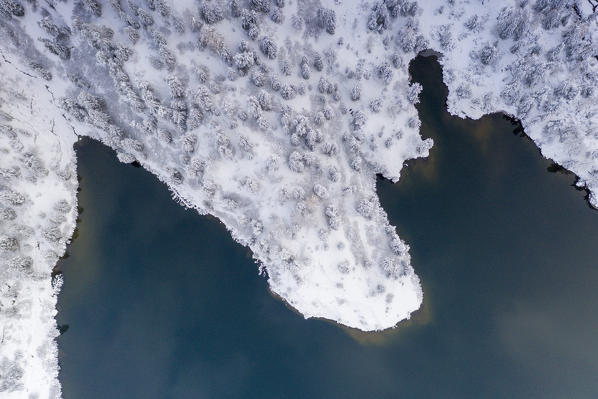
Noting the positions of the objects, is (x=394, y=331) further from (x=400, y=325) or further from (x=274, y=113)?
(x=274, y=113)

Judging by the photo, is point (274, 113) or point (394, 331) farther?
point (394, 331)

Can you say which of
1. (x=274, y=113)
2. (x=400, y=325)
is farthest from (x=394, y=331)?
(x=274, y=113)

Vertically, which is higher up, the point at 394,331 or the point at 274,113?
the point at 274,113

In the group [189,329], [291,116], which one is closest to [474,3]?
[291,116]

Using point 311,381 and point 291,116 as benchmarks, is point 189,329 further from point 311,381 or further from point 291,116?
point 291,116

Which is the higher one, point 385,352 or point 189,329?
point 385,352
